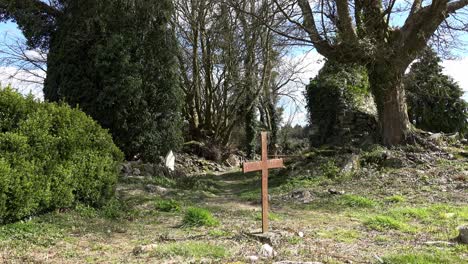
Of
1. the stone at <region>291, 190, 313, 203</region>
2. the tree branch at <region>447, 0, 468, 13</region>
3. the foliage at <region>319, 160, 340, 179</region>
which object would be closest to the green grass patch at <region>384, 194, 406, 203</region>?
the stone at <region>291, 190, 313, 203</region>

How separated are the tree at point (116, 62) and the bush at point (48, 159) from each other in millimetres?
5888

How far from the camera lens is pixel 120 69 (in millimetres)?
12719

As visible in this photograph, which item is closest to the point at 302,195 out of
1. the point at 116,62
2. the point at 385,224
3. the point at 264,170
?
the point at 385,224

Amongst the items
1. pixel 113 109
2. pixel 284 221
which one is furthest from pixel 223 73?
pixel 284 221

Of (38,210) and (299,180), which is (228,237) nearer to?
(38,210)

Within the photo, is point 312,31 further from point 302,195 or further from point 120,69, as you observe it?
point 120,69

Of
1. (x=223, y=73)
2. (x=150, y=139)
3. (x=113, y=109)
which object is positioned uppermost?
(x=223, y=73)

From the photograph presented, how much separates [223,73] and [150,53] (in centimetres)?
798

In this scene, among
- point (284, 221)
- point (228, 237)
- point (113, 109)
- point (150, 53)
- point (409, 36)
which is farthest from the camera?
point (150, 53)

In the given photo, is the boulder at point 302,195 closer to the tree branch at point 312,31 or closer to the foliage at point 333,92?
the tree branch at point 312,31

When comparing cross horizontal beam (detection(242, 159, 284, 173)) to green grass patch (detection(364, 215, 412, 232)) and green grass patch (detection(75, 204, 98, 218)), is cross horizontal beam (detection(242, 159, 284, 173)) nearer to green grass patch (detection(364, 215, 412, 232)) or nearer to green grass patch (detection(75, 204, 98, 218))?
green grass patch (detection(364, 215, 412, 232))

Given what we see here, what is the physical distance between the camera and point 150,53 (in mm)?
13859

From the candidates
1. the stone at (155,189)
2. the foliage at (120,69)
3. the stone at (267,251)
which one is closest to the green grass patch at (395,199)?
the stone at (267,251)

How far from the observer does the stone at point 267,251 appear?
171 inches
